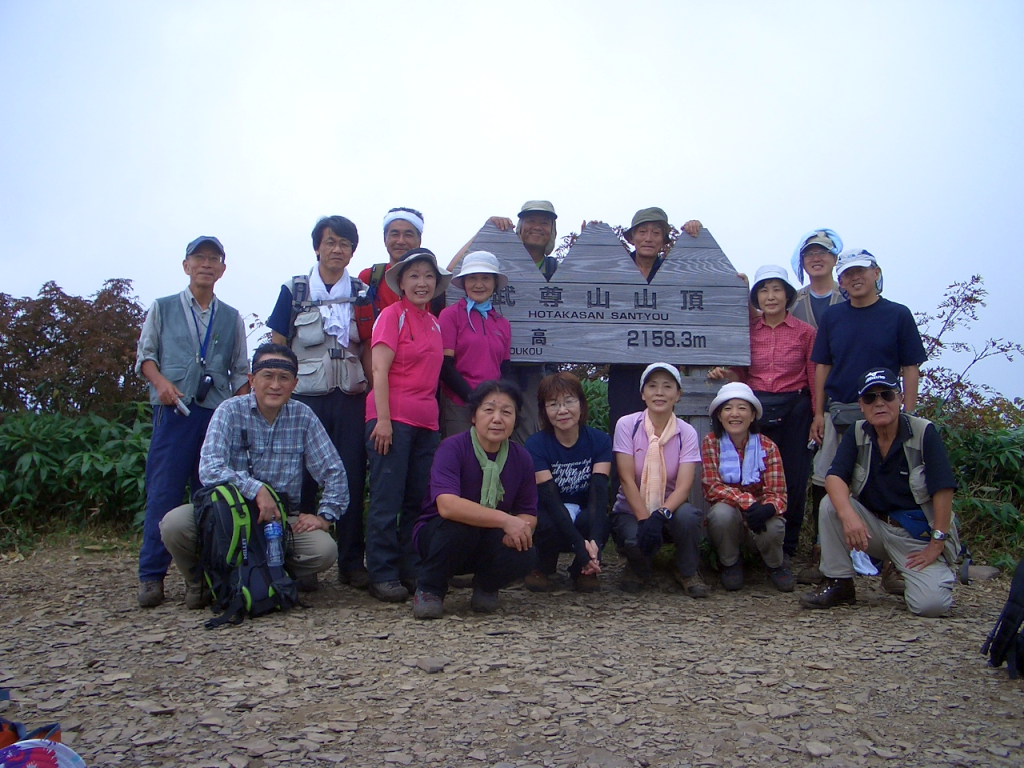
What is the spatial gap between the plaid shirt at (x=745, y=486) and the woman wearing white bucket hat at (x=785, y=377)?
0.39m

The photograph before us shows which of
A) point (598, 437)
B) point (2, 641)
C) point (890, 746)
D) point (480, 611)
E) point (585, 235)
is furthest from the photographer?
point (585, 235)

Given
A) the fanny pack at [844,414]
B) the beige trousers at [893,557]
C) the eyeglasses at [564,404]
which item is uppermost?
the eyeglasses at [564,404]

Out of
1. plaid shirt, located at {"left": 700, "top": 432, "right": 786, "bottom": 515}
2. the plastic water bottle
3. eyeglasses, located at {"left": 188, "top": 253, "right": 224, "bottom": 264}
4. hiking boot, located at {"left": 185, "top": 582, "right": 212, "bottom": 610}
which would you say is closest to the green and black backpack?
the plastic water bottle

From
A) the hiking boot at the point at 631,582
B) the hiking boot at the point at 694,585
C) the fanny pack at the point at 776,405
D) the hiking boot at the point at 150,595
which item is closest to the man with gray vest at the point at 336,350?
the hiking boot at the point at 150,595

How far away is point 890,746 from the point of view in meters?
2.77

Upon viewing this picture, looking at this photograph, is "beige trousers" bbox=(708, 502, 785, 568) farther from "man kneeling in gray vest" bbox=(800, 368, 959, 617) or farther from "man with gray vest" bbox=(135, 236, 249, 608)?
"man with gray vest" bbox=(135, 236, 249, 608)

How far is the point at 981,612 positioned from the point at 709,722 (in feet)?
7.94

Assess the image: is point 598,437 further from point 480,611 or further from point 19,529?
point 19,529

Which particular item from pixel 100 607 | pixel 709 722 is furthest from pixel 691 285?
pixel 100 607

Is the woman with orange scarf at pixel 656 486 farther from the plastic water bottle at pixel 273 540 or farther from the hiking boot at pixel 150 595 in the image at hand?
the hiking boot at pixel 150 595

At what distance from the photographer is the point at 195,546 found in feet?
14.3

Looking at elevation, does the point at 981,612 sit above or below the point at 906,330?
below

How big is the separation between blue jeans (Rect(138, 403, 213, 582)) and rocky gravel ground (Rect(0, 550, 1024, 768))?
27 cm

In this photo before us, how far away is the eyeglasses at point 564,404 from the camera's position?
15.7 feet
